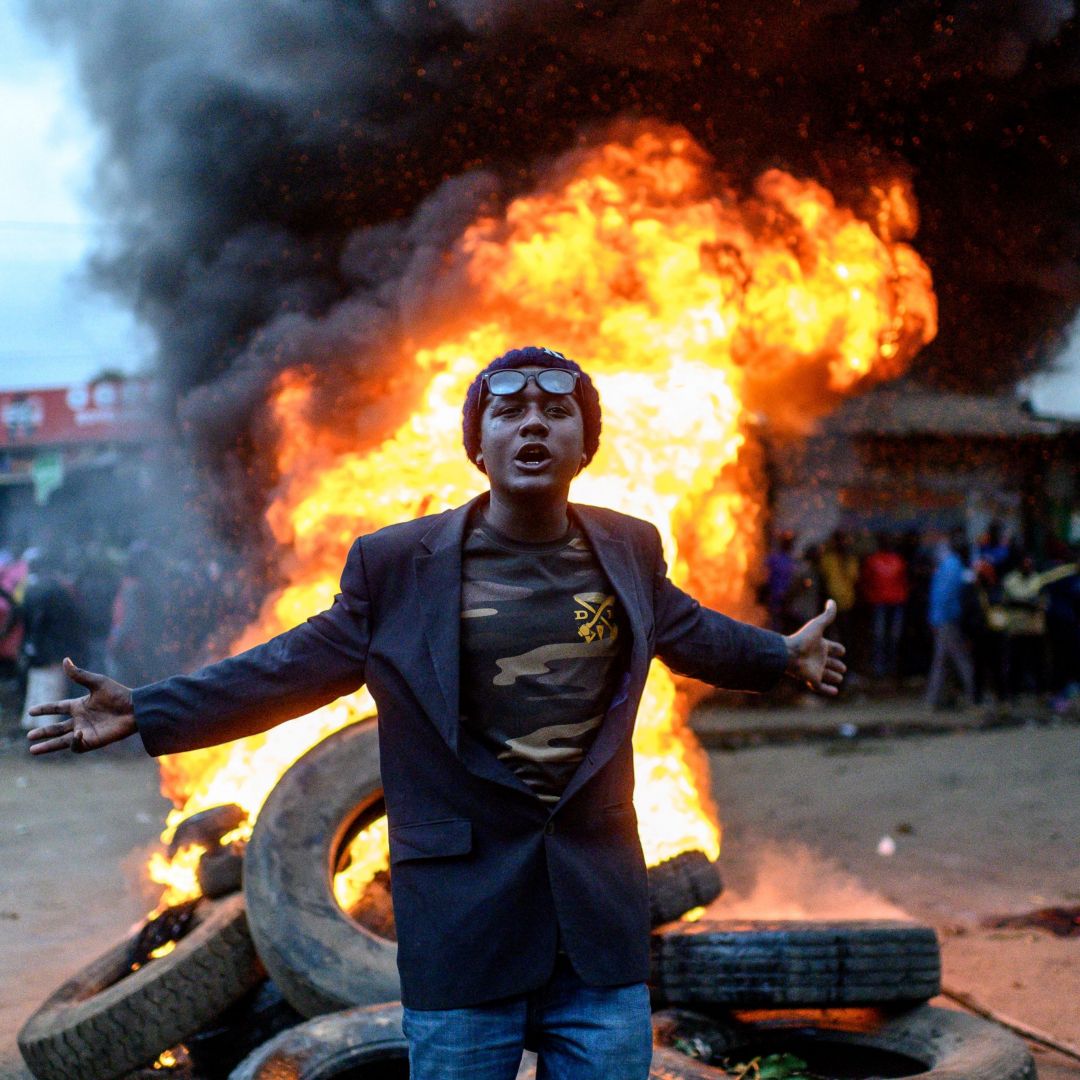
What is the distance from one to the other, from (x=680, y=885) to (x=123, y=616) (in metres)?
7.89

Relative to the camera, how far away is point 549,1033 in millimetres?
2156

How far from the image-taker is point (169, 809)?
836cm

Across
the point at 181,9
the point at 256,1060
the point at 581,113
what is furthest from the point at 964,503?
the point at 256,1060

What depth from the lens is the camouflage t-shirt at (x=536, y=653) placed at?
7.20 feet

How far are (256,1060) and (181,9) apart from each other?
712cm

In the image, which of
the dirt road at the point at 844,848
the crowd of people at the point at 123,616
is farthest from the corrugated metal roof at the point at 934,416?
the crowd of people at the point at 123,616

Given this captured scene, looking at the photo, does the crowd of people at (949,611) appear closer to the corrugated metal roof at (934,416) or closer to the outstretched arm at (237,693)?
the corrugated metal roof at (934,416)

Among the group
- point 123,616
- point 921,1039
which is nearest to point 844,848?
point 921,1039

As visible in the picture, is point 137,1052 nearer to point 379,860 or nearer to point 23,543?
point 379,860

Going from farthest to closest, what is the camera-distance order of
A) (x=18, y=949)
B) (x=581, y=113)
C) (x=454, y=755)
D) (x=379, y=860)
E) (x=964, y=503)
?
(x=964, y=503) < (x=581, y=113) < (x=18, y=949) < (x=379, y=860) < (x=454, y=755)

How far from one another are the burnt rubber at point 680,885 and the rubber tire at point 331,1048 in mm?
1102

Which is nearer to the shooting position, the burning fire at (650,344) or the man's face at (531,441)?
the man's face at (531,441)

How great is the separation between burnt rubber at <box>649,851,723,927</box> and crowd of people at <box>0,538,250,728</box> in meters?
6.33

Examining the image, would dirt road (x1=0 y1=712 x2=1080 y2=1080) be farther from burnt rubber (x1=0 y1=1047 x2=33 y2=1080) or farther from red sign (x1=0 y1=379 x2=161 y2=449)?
red sign (x1=0 y1=379 x2=161 y2=449)
